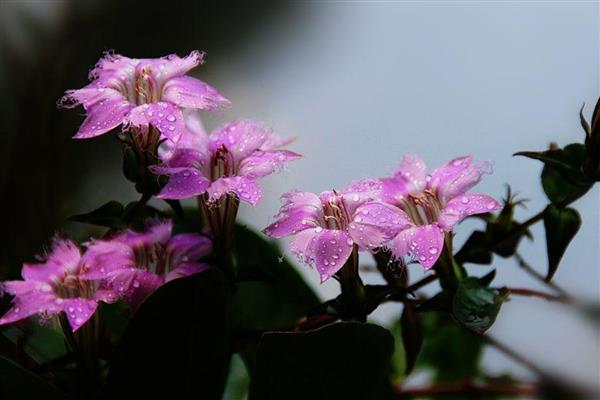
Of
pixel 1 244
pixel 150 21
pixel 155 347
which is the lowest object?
pixel 1 244

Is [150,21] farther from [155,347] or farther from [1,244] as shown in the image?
[155,347]

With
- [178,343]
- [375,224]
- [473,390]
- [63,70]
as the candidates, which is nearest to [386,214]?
[375,224]

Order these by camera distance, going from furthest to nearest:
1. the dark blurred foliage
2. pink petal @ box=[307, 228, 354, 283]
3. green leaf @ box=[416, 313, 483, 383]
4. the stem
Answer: the dark blurred foliage
green leaf @ box=[416, 313, 483, 383]
the stem
pink petal @ box=[307, 228, 354, 283]

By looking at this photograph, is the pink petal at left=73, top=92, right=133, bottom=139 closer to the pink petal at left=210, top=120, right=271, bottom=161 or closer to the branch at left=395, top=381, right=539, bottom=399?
the pink petal at left=210, top=120, right=271, bottom=161

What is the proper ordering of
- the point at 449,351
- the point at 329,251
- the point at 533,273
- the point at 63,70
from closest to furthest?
the point at 329,251 < the point at 533,273 < the point at 449,351 < the point at 63,70

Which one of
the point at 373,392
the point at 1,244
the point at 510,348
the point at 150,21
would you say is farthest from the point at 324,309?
the point at 150,21

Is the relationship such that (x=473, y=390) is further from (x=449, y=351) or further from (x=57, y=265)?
(x=57, y=265)

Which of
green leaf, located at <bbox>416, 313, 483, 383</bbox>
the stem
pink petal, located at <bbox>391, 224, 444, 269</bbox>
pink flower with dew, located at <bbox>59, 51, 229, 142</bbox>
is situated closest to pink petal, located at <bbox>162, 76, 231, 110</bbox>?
pink flower with dew, located at <bbox>59, 51, 229, 142</bbox>
